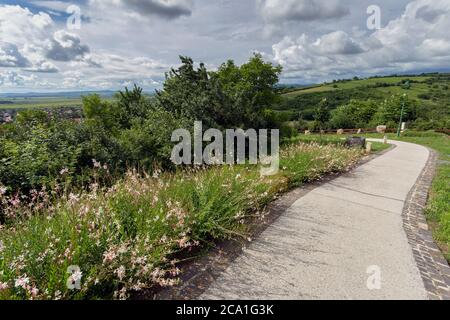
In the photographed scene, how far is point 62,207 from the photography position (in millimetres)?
3289

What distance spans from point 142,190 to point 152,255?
1281mm

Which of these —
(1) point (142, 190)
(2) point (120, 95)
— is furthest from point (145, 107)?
(1) point (142, 190)

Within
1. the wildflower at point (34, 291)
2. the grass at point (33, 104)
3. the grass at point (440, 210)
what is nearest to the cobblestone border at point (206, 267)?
the wildflower at point (34, 291)

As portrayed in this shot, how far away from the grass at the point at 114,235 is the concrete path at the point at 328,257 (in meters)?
0.58

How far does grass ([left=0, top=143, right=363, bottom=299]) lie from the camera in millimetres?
2373

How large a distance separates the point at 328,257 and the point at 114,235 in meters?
2.71

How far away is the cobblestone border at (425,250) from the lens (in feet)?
10.5

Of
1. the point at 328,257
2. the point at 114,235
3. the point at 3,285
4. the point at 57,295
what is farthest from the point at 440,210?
the point at 3,285

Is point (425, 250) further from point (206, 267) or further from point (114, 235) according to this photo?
point (114, 235)

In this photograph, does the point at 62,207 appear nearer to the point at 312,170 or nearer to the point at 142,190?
the point at 142,190

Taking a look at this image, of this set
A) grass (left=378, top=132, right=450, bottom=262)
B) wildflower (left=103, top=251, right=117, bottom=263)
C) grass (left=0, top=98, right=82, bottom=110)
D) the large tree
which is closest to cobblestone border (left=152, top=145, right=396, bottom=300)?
wildflower (left=103, top=251, right=117, bottom=263)

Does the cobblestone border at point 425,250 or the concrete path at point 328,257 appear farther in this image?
the cobblestone border at point 425,250

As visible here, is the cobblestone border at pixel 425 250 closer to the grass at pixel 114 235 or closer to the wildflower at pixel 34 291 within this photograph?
the grass at pixel 114 235

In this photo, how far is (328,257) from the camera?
3646 millimetres
